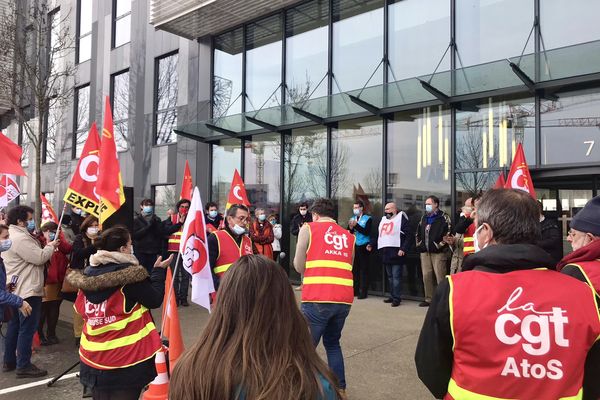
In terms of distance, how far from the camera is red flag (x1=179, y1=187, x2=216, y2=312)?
181 inches

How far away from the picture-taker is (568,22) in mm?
7859

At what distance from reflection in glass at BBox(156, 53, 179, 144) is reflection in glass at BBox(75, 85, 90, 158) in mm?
4097

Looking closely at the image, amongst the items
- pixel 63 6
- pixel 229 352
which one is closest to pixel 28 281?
pixel 229 352

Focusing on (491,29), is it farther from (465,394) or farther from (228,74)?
(465,394)

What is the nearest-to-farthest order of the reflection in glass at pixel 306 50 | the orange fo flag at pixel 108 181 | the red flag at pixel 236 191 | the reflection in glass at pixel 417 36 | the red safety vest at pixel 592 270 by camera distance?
1. the red safety vest at pixel 592 270
2. the orange fo flag at pixel 108 181
3. the red flag at pixel 236 191
4. the reflection in glass at pixel 417 36
5. the reflection in glass at pixel 306 50

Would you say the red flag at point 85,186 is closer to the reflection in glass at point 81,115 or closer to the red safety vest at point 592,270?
the red safety vest at point 592,270

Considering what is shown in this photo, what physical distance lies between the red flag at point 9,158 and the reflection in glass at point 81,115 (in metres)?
10.6

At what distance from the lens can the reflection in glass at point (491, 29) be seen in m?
8.26

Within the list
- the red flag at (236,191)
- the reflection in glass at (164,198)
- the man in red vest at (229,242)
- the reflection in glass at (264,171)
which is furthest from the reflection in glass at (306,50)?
the man in red vest at (229,242)

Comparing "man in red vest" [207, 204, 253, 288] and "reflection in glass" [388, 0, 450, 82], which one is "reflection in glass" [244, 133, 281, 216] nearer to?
"reflection in glass" [388, 0, 450, 82]

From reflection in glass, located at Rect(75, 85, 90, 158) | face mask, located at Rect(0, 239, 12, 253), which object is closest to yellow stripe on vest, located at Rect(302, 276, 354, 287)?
face mask, located at Rect(0, 239, 12, 253)

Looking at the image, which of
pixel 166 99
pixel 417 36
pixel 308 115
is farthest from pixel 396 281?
pixel 166 99

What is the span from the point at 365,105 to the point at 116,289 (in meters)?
7.05

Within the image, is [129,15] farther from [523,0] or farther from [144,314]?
[144,314]
